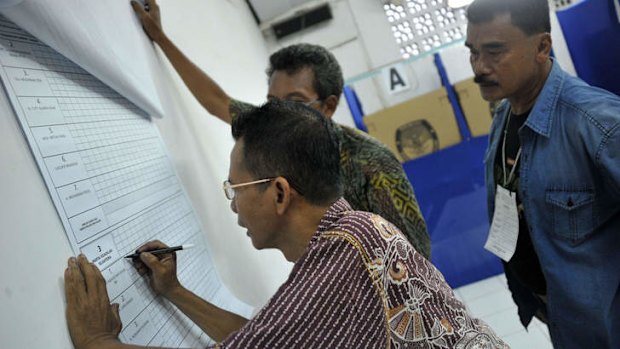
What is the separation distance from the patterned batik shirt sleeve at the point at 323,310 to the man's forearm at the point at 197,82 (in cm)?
80

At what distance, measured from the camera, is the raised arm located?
1190 millimetres

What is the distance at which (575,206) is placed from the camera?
1169 mm

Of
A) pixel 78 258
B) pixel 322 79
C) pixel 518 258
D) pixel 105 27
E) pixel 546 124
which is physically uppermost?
pixel 105 27

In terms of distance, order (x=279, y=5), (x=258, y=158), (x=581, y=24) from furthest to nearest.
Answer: (x=279, y=5), (x=581, y=24), (x=258, y=158)

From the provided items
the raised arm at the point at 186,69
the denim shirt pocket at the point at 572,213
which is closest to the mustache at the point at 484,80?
the denim shirt pocket at the point at 572,213

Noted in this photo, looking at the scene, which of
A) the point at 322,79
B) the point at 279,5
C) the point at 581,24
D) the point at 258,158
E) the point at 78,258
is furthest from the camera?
the point at 279,5

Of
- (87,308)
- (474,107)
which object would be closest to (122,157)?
(87,308)

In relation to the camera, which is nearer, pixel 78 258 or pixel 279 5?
pixel 78 258

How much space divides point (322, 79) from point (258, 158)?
0.65 meters

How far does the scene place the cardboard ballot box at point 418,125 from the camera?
2.90 m

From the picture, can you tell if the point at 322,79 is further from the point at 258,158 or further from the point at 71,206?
the point at 71,206

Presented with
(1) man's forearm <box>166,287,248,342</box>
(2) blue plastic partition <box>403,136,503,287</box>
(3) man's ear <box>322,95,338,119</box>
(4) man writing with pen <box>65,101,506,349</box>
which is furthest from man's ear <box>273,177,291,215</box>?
(2) blue plastic partition <box>403,136,503,287</box>

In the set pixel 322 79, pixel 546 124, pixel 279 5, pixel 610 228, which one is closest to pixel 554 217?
pixel 610 228

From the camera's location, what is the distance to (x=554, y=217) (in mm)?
1229
